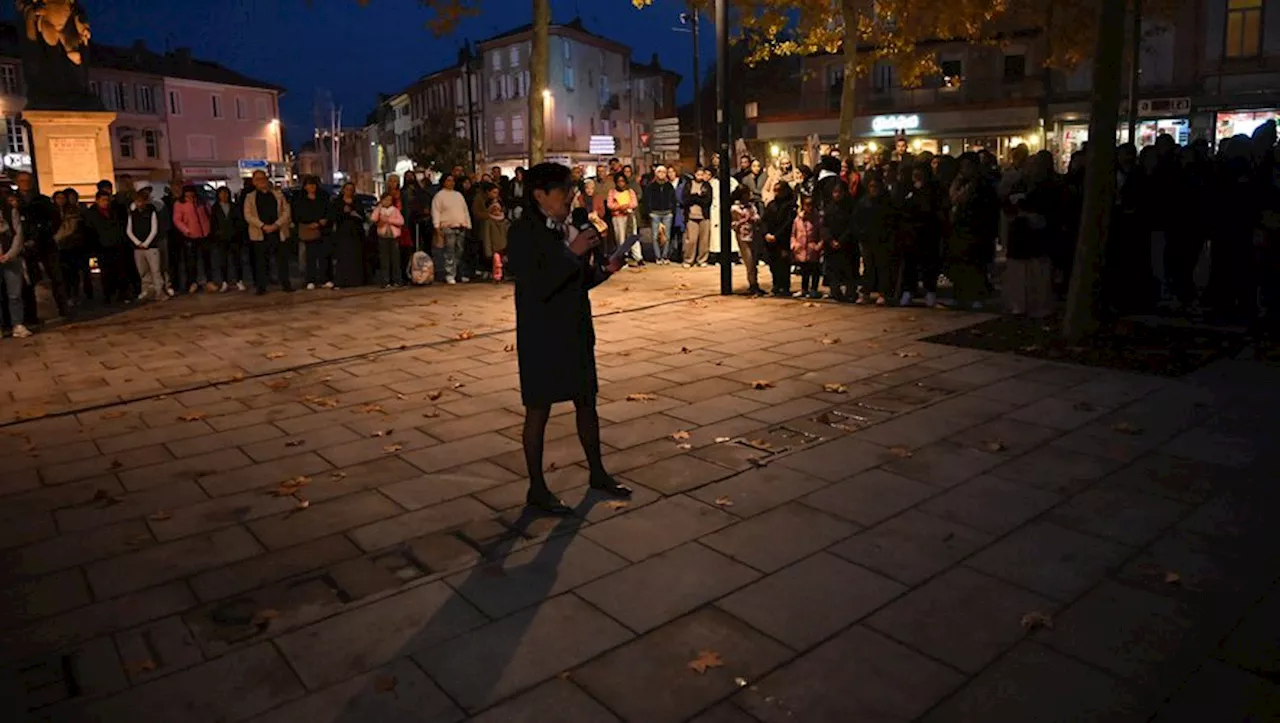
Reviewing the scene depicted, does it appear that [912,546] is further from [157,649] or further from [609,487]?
[157,649]

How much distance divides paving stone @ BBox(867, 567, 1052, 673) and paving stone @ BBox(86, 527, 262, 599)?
3294 millimetres

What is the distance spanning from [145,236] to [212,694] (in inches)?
506

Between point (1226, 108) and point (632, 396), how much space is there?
31.0 meters

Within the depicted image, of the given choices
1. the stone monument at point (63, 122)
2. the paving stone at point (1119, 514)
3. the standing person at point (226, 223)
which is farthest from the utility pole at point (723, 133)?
the stone monument at point (63, 122)

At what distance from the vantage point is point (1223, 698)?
3197 mm

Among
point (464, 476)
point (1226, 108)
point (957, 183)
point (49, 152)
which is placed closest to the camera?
point (464, 476)

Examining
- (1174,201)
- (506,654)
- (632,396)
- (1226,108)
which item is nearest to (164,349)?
(632,396)

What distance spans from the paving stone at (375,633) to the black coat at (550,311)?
1332 mm

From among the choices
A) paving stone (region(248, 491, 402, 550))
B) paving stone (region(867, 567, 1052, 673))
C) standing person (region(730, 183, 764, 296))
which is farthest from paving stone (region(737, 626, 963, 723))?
standing person (region(730, 183, 764, 296))

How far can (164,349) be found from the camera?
10555 millimetres

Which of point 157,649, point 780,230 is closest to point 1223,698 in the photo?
point 157,649

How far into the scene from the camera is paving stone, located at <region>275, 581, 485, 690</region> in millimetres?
3576

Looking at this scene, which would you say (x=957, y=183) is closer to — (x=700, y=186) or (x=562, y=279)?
(x=700, y=186)

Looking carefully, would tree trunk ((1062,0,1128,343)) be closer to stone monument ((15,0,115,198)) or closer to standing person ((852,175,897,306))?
standing person ((852,175,897,306))
